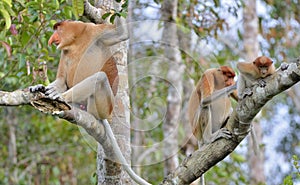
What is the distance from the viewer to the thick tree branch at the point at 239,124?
88.4 inches

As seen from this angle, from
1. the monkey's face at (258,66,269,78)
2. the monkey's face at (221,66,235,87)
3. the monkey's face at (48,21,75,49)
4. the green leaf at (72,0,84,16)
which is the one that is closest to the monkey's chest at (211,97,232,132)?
the monkey's face at (221,66,235,87)

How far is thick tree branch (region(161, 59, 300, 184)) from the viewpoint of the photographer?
224 cm

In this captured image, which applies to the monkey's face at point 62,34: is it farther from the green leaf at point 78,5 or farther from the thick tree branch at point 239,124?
the thick tree branch at point 239,124

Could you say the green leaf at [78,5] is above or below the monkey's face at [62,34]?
below

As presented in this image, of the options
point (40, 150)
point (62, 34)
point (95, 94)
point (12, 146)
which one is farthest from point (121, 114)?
point (40, 150)

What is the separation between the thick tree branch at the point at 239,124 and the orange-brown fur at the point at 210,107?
1.63 m

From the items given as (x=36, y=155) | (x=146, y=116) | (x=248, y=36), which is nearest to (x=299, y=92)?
(x=248, y=36)

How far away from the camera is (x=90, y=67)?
3.26m

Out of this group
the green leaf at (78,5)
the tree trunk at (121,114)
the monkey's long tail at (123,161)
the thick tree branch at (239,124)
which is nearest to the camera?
the thick tree branch at (239,124)

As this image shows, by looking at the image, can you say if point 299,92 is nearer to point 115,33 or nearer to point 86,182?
point 86,182

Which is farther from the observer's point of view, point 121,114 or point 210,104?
point 210,104

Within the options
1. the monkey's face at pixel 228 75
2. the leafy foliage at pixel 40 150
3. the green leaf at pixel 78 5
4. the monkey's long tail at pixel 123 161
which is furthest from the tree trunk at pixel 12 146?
the green leaf at pixel 78 5

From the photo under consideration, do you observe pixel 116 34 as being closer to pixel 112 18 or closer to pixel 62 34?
pixel 112 18

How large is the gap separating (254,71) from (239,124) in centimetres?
115
